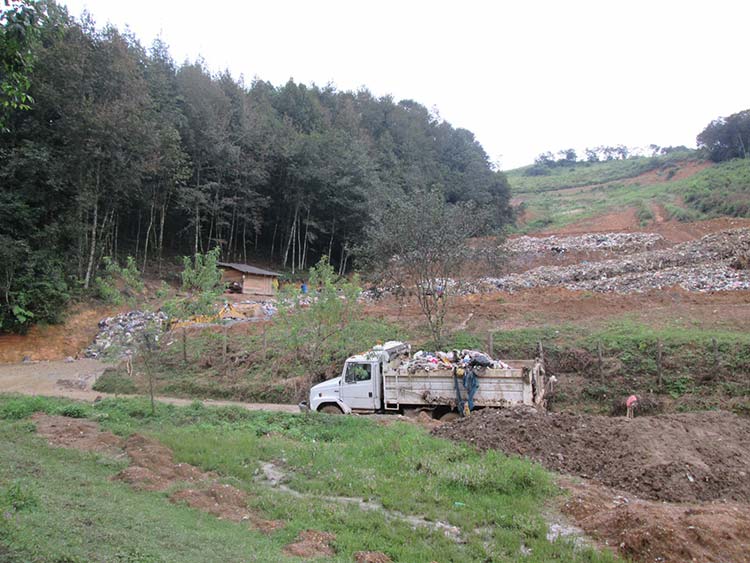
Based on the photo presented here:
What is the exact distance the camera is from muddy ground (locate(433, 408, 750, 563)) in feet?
20.5

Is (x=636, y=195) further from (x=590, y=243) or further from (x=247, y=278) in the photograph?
(x=247, y=278)

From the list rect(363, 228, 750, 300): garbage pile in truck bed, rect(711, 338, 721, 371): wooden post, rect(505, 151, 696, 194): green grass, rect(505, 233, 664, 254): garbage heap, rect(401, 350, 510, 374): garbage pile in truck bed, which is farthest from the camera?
rect(505, 151, 696, 194): green grass

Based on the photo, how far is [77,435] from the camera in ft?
38.7

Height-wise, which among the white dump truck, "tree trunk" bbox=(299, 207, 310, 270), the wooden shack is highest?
"tree trunk" bbox=(299, 207, 310, 270)

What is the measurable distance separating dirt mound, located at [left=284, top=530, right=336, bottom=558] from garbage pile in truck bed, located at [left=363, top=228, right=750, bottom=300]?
60.3 ft

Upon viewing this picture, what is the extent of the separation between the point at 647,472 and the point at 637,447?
951 millimetres

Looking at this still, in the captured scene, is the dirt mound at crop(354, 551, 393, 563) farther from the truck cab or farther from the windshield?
the windshield

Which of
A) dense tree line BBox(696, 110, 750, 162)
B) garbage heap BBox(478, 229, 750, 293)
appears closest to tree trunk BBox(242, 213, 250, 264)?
garbage heap BBox(478, 229, 750, 293)

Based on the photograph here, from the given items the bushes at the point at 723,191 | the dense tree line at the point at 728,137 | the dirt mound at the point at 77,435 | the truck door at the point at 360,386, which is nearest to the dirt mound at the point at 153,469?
the dirt mound at the point at 77,435

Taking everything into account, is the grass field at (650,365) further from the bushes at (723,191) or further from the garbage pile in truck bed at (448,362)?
the bushes at (723,191)

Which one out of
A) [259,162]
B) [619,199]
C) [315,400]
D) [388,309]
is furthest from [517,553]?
[619,199]

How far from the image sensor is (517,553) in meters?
6.43

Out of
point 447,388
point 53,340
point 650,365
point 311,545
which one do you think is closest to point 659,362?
point 650,365

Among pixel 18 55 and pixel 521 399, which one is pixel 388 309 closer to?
pixel 521 399
